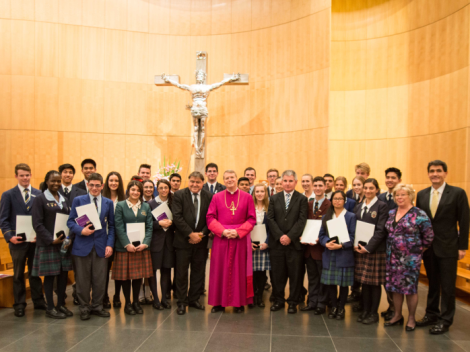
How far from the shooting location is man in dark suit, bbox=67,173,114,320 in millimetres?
3934

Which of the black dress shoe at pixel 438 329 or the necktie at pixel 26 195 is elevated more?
the necktie at pixel 26 195

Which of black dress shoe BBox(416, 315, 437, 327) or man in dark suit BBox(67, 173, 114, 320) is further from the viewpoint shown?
man in dark suit BBox(67, 173, 114, 320)

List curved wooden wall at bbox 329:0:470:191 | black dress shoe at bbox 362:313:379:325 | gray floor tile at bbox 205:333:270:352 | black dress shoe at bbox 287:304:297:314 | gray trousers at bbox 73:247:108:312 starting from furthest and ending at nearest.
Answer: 1. curved wooden wall at bbox 329:0:470:191
2. black dress shoe at bbox 287:304:297:314
3. gray trousers at bbox 73:247:108:312
4. black dress shoe at bbox 362:313:379:325
5. gray floor tile at bbox 205:333:270:352

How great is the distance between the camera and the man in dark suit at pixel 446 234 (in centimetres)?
363

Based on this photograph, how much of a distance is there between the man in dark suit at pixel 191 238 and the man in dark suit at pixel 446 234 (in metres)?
2.27

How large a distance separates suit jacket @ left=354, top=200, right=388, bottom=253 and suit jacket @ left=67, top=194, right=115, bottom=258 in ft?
8.56

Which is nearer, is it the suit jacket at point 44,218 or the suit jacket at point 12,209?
the suit jacket at point 44,218

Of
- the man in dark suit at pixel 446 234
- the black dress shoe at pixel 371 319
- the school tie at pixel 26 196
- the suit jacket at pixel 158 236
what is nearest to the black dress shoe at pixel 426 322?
the man in dark suit at pixel 446 234

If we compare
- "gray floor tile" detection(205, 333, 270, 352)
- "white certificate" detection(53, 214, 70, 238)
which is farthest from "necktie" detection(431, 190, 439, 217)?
"white certificate" detection(53, 214, 70, 238)

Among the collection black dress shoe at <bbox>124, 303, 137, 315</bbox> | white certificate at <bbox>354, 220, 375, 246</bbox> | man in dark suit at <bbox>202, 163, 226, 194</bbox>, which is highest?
man in dark suit at <bbox>202, 163, 226, 194</bbox>

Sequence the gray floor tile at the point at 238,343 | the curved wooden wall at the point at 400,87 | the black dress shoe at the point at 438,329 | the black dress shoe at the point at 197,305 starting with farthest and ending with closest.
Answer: the curved wooden wall at the point at 400,87 < the black dress shoe at the point at 197,305 < the black dress shoe at the point at 438,329 < the gray floor tile at the point at 238,343

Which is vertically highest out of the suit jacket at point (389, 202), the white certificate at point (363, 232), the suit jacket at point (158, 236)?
the suit jacket at point (389, 202)

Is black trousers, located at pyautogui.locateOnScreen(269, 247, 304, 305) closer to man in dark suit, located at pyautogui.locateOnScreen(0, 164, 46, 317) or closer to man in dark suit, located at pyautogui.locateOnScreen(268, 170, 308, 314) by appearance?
man in dark suit, located at pyautogui.locateOnScreen(268, 170, 308, 314)

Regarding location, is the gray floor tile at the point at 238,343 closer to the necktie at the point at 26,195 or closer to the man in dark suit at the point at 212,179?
the man in dark suit at the point at 212,179
